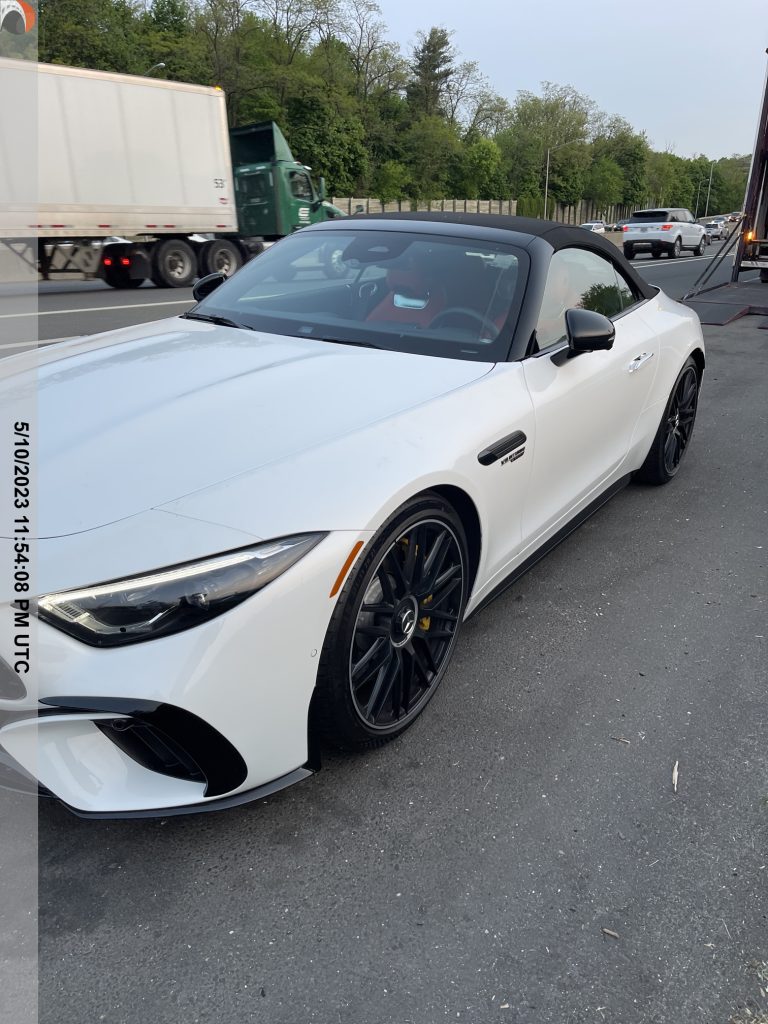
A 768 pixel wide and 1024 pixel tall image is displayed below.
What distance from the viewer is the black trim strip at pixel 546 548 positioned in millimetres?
2910

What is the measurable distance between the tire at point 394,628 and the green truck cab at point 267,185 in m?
17.8

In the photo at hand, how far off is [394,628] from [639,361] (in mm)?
2114

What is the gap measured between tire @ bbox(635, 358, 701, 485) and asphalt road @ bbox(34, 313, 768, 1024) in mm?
Answer: 1675

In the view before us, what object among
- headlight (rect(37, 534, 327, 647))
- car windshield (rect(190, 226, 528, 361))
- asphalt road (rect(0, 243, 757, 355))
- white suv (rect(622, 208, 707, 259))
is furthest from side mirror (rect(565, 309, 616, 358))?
white suv (rect(622, 208, 707, 259))

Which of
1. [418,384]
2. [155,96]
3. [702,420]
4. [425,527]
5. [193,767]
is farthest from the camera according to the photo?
[155,96]

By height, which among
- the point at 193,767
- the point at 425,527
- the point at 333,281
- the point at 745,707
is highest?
the point at 333,281

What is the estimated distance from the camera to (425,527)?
234 centimetres

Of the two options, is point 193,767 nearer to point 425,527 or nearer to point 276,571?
point 276,571

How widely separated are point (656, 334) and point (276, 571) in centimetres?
288

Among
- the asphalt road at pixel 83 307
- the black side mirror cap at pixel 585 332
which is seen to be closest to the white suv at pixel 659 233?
the asphalt road at pixel 83 307

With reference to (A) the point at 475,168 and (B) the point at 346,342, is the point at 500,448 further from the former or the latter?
(A) the point at 475,168

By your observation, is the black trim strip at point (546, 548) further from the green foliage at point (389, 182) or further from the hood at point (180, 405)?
the green foliage at point (389, 182)

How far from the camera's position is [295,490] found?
1994 millimetres

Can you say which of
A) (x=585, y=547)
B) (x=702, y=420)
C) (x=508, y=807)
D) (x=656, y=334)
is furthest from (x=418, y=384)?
(x=702, y=420)
